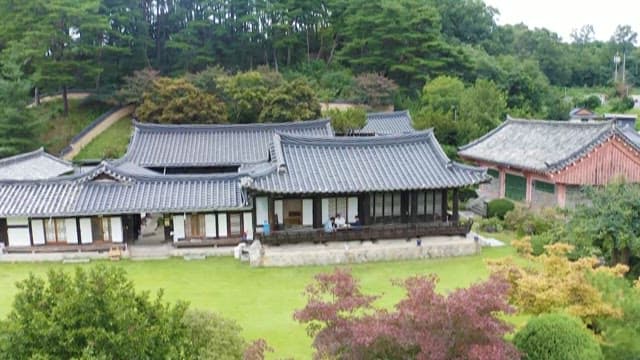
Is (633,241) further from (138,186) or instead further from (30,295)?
(138,186)

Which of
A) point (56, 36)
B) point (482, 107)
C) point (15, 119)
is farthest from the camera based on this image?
point (56, 36)

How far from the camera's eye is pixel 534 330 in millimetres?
10000

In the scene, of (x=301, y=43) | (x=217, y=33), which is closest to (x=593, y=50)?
(x=301, y=43)

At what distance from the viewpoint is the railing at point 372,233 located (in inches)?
819

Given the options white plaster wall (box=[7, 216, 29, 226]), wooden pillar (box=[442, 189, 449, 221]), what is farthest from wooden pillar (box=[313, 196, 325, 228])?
white plaster wall (box=[7, 216, 29, 226])

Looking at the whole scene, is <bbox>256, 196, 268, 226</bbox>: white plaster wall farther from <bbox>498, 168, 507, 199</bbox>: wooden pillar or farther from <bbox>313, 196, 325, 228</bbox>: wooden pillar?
<bbox>498, 168, 507, 199</bbox>: wooden pillar

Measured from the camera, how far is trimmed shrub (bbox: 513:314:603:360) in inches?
377

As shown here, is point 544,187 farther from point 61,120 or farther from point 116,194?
point 61,120

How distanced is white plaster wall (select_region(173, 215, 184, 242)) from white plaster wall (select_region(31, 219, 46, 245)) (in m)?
5.09

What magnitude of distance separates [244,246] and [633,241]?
1323cm

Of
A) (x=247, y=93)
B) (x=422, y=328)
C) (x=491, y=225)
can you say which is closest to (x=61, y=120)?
(x=247, y=93)

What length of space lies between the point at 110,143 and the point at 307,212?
85.0 feet

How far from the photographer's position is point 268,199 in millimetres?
21547

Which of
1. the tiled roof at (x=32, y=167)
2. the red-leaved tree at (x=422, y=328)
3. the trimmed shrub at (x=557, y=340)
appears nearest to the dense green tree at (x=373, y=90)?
the tiled roof at (x=32, y=167)
